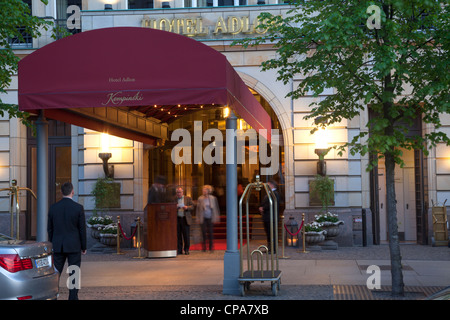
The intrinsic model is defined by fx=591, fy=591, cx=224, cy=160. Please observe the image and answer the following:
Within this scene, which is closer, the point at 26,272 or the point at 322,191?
the point at 26,272

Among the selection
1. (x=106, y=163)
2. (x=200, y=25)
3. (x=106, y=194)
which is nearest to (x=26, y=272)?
(x=106, y=194)

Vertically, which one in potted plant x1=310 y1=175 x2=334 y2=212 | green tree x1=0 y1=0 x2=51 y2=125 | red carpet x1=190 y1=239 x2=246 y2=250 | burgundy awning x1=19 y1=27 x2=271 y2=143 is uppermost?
green tree x1=0 y1=0 x2=51 y2=125

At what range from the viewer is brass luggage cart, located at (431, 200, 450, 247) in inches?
704

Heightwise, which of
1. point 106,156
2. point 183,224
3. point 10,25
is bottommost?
point 183,224

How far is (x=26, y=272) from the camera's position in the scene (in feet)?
26.5

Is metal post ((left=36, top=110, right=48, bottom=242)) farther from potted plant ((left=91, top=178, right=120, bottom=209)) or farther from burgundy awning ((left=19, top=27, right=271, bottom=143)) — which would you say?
potted plant ((left=91, top=178, right=120, bottom=209))

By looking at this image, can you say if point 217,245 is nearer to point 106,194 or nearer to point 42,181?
point 106,194

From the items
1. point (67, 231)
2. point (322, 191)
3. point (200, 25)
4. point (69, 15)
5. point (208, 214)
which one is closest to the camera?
point (67, 231)

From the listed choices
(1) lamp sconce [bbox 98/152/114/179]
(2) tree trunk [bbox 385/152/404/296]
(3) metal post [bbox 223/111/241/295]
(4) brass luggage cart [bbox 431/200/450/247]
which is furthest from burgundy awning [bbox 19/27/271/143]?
(4) brass luggage cart [bbox 431/200/450/247]

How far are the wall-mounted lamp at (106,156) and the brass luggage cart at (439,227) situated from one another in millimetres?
10061

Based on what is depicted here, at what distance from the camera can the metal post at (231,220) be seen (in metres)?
10.5

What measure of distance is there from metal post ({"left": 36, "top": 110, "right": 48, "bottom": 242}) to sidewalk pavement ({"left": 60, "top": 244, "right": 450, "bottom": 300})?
1.25m

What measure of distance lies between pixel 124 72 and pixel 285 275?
5.57 metres

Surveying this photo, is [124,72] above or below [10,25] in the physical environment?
below
